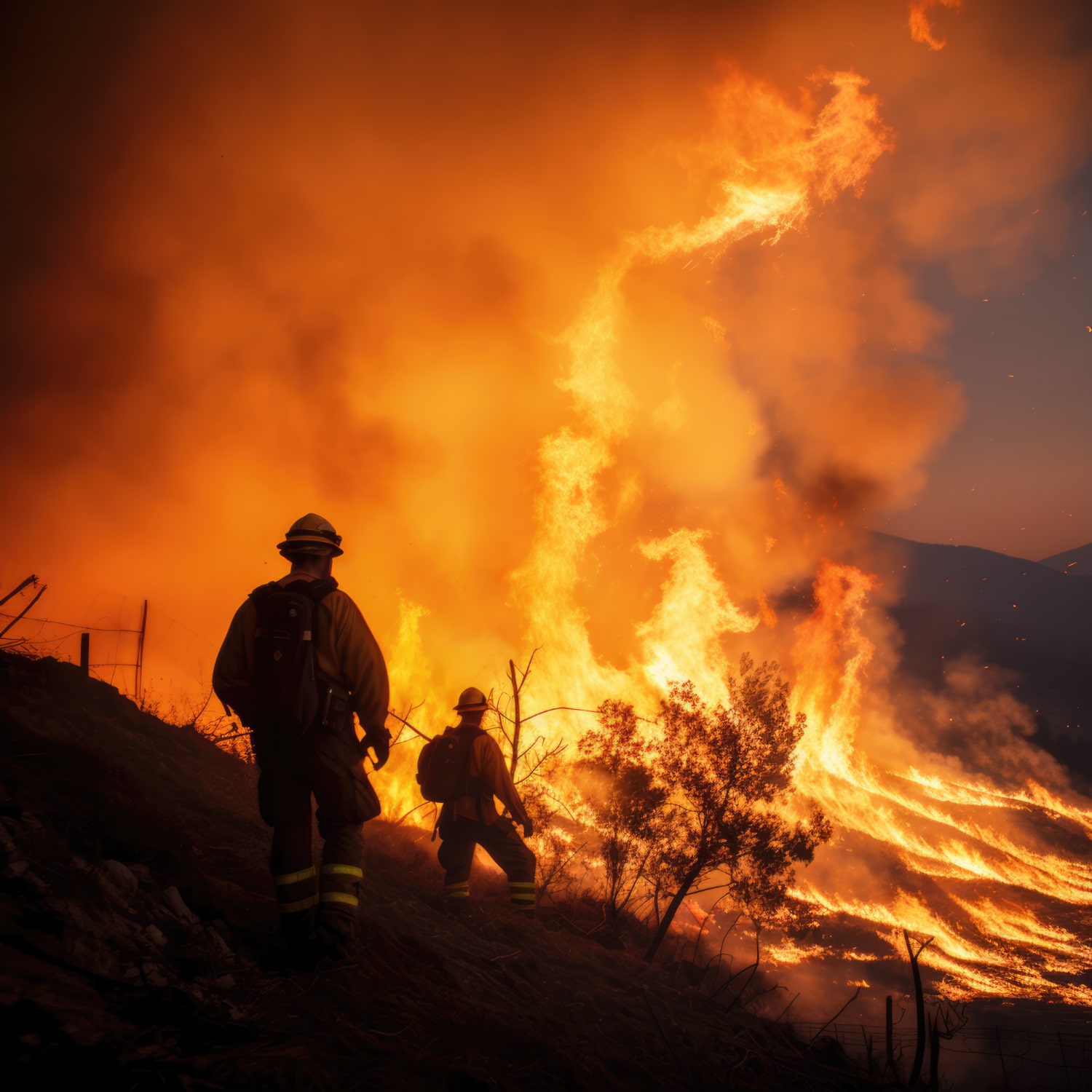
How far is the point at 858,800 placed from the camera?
5581cm

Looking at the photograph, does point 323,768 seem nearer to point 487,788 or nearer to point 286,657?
point 286,657

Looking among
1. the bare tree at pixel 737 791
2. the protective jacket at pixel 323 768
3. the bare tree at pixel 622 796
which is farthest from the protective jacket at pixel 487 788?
the bare tree at pixel 737 791

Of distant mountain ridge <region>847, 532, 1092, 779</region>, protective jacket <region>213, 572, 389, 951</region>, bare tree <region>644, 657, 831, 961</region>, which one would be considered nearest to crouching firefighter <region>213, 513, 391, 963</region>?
protective jacket <region>213, 572, 389, 951</region>

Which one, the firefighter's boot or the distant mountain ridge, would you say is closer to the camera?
the firefighter's boot

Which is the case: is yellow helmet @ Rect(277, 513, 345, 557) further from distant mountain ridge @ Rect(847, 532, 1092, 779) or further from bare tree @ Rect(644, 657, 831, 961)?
distant mountain ridge @ Rect(847, 532, 1092, 779)

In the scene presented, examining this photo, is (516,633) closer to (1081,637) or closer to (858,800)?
(858,800)

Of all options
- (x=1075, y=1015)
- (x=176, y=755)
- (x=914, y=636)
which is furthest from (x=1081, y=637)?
(x=176, y=755)

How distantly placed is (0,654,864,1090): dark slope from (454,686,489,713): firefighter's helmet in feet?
7.94

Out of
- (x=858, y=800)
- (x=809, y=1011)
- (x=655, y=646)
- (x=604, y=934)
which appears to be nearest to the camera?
(x=604, y=934)

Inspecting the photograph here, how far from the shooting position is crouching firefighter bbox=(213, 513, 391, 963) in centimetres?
422

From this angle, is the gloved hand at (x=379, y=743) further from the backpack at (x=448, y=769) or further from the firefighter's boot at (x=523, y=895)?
the firefighter's boot at (x=523, y=895)

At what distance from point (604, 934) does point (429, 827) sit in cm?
1155

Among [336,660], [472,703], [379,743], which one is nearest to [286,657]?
[336,660]

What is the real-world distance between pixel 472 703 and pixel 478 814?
5.29 ft
